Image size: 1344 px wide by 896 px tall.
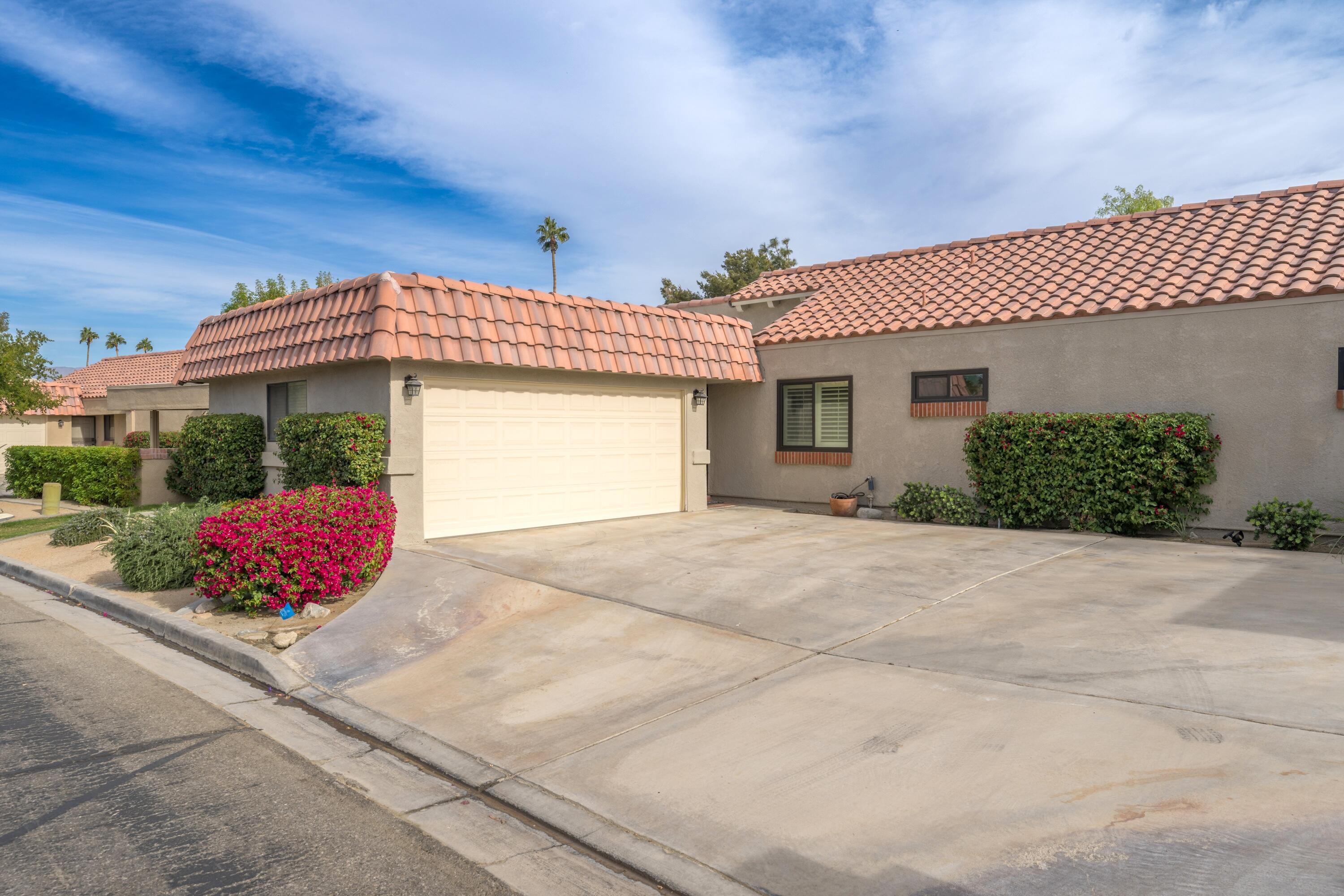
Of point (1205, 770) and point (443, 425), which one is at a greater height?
point (443, 425)

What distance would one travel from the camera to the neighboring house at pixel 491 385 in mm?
11188

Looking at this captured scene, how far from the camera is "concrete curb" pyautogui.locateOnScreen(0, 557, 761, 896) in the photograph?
12.1ft

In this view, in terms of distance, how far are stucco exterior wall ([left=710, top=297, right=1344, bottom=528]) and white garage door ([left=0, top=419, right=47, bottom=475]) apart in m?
33.7

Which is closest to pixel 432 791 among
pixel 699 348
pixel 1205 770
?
pixel 1205 770

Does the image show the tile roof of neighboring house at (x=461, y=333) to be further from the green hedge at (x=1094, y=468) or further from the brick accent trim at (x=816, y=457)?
the green hedge at (x=1094, y=468)

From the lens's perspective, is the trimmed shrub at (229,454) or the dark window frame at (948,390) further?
the trimmed shrub at (229,454)

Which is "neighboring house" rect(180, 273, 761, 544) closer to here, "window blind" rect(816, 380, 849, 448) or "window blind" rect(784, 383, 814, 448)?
"window blind" rect(784, 383, 814, 448)

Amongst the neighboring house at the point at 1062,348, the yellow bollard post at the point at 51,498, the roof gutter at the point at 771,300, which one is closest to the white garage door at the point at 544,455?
the neighboring house at the point at 1062,348

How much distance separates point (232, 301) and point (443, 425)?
34.9m

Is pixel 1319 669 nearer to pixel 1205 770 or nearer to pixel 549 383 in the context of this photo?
pixel 1205 770

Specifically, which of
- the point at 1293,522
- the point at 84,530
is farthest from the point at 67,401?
the point at 1293,522

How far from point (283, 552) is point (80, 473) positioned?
1551 cm

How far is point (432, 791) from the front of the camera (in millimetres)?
4594

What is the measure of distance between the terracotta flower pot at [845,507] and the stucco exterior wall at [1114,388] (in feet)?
1.41
